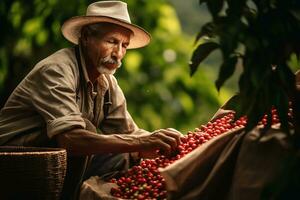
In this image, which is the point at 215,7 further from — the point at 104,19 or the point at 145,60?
the point at 145,60

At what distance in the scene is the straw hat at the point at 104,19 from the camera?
161 inches

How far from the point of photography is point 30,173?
3.23m

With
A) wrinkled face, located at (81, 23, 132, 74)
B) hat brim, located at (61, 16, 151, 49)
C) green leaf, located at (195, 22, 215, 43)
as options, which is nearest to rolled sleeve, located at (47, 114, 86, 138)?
wrinkled face, located at (81, 23, 132, 74)

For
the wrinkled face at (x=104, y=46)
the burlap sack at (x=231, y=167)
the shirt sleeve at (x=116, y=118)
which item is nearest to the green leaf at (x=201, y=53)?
the burlap sack at (x=231, y=167)

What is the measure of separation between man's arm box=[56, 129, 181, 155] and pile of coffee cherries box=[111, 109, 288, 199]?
6 cm

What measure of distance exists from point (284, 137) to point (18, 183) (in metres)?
1.23

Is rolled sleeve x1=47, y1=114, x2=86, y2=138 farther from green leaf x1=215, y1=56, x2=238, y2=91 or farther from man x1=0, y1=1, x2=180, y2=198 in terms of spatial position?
green leaf x1=215, y1=56, x2=238, y2=91

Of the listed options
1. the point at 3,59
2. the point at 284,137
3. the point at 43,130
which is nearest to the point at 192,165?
the point at 284,137

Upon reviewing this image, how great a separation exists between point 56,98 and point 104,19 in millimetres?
641

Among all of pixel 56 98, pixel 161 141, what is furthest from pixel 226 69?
pixel 56 98

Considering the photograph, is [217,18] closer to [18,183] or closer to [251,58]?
[251,58]

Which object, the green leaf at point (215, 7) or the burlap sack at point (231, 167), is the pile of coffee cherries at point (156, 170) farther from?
the green leaf at point (215, 7)

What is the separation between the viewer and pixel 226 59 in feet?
7.71

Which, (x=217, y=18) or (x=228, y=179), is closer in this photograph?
(x=217, y=18)
